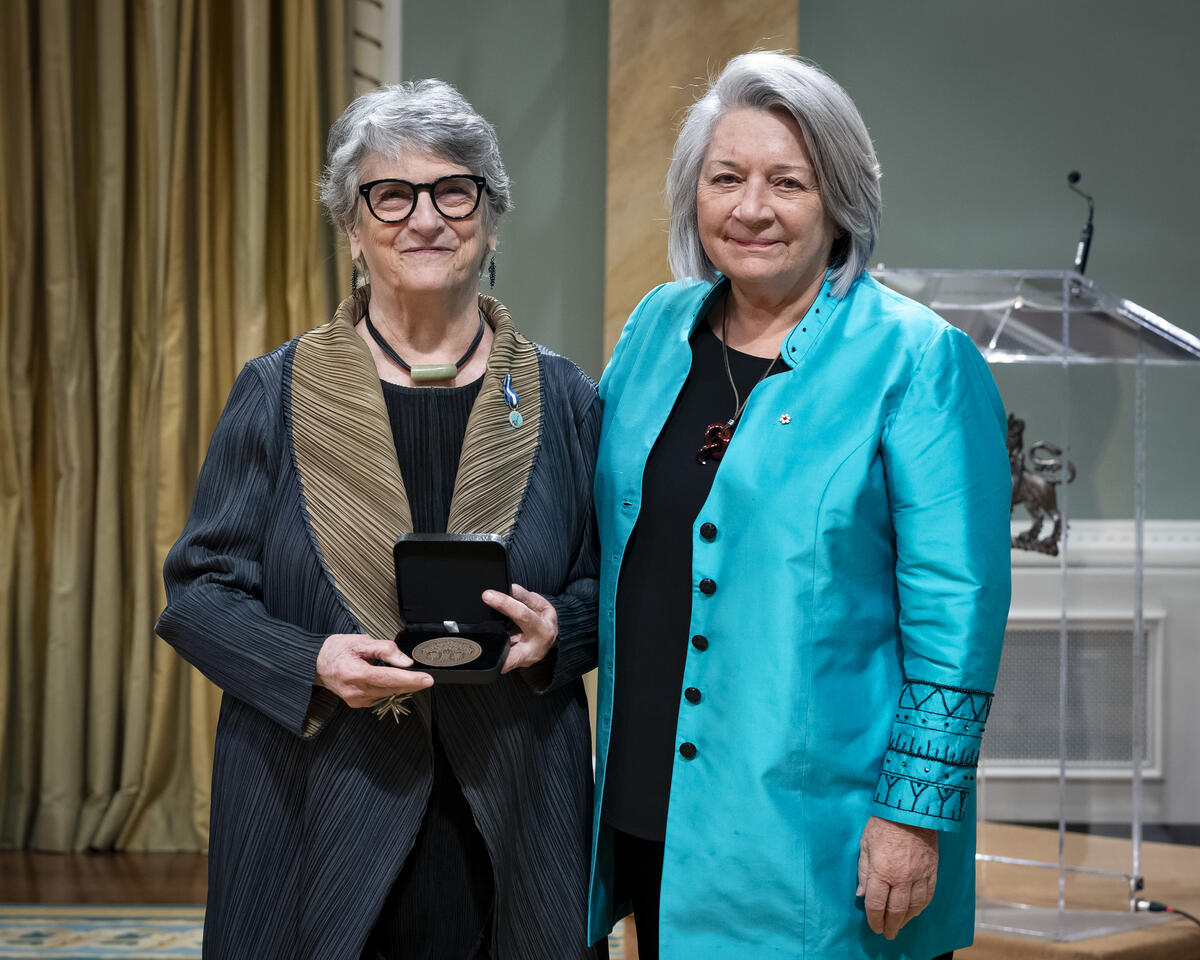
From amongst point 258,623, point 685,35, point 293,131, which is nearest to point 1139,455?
point 685,35

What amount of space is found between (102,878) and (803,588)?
2801 millimetres

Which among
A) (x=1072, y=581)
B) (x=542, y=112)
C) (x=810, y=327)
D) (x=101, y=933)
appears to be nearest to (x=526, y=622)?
(x=810, y=327)

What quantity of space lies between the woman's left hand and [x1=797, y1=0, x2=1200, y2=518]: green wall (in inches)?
114

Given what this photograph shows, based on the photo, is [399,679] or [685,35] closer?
[399,679]

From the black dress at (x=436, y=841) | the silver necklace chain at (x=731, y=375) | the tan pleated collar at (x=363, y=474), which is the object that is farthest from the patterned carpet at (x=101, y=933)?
the silver necklace chain at (x=731, y=375)

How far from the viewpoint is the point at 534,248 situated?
4.06 m

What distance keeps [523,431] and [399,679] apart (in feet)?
1.27

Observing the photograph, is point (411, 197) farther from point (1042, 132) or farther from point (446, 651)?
point (1042, 132)

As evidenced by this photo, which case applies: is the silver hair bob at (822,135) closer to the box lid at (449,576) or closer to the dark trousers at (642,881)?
the box lid at (449,576)

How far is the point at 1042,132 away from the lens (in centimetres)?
410

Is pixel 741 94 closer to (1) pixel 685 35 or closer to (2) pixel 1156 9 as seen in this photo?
(1) pixel 685 35

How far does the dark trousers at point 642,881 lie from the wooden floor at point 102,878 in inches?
75.1

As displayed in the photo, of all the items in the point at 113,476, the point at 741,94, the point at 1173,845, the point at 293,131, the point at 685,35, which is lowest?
the point at 1173,845

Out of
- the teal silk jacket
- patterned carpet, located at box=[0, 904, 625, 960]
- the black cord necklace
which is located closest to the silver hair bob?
the teal silk jacket
